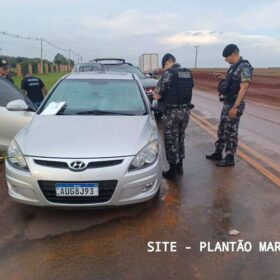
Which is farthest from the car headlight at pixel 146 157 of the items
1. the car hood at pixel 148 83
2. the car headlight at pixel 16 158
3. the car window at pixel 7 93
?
the car hood at pixel 148 83

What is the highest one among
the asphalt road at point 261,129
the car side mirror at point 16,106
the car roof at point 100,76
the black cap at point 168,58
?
the black cap at point 168,58

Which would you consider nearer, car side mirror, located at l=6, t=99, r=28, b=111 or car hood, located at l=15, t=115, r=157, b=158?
car hood, located at l=15, t=115, r=157, b=158

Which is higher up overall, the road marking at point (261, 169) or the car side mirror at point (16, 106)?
the car side mirror at point (16, 106)

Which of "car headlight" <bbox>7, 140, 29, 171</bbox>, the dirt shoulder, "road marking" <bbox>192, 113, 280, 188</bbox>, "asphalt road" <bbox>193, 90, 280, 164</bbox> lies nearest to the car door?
"car headlight" <bbox>7, 140, 29, 171</bbox>

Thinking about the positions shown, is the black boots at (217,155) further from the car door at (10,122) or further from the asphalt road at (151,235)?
the car door at (10,122)

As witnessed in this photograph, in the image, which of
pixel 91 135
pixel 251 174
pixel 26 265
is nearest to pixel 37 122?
pixel 91 135

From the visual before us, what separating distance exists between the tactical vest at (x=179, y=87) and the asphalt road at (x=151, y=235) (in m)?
1.19

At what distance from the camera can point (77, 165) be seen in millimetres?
3760

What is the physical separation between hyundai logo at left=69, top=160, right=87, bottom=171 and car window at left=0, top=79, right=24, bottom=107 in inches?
108

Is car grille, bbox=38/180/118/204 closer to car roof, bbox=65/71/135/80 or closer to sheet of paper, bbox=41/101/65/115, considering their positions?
sheet of paper, bbox=41/101/65/115

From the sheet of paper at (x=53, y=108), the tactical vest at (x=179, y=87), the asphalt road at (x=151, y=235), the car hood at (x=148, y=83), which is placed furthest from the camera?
the car hood at (x=148, y=83)

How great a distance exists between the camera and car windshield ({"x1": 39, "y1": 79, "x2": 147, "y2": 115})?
16.6 feet

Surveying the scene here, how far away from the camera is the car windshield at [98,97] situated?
16.6 ft

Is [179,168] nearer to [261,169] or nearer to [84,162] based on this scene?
[261,169]
